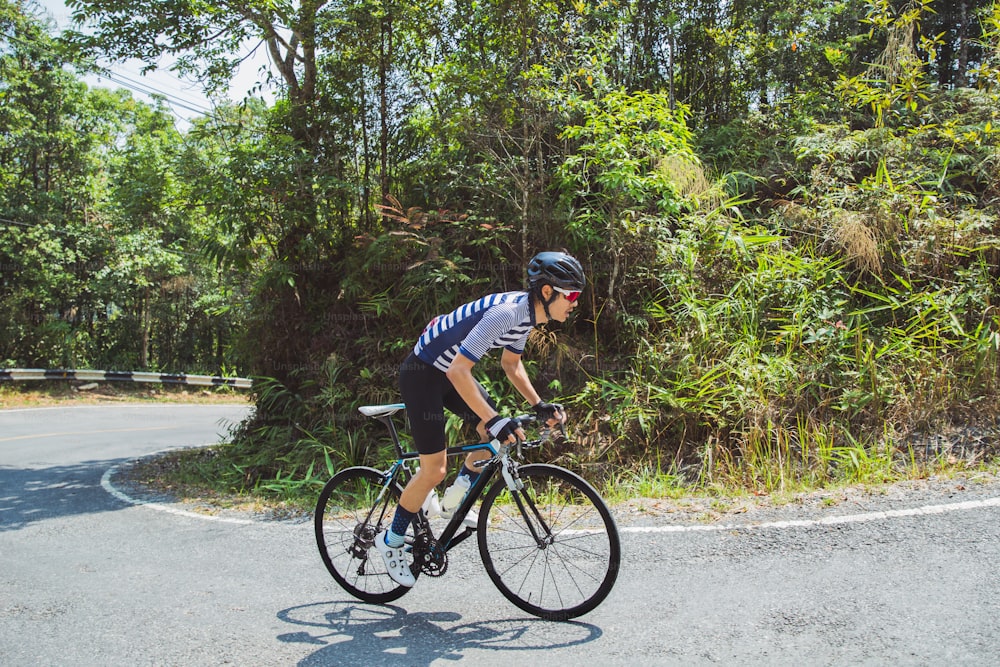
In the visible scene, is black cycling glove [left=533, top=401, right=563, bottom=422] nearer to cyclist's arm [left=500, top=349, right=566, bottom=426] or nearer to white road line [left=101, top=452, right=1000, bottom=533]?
cyclist's arm [left=500, top=349, right=566, bottom=426]

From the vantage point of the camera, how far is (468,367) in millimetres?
3732

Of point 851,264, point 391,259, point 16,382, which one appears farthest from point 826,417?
point 16,382

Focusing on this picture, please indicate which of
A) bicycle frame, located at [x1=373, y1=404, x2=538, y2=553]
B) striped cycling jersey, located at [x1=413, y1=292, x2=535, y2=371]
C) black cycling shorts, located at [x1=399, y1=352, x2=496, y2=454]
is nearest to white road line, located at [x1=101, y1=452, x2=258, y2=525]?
bicycle frame, located at [x1=373, y1=404, x2=538, y2=553]

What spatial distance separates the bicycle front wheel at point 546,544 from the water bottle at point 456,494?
0.47 feet

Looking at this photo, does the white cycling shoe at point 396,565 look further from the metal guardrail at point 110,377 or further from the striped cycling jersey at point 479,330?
the metal guardrail at point 110,377

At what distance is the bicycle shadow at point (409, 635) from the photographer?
11.8 feet

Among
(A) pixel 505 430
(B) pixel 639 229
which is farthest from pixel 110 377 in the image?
(A) pixel 505 430

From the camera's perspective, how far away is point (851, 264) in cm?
826

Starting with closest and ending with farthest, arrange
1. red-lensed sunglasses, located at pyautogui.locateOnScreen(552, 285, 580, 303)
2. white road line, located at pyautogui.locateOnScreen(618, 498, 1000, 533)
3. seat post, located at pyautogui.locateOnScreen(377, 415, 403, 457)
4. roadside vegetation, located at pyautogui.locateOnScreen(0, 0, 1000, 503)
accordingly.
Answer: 1. red-lensed sunglasses, located at pyautogui.locateOnScreen(552, 285, 580, 303)
2. seat post, located at pyautogui.locateOnScreen(377, 415, 403, 457)
3. white road line, located at pyautogui.locateOnScreen(618, 498, 1000, 533)
4. roadside vegetation, located at pyautogui.locateOnScreen(0, 0, 1000, 503)

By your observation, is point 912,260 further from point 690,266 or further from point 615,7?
point 615,7

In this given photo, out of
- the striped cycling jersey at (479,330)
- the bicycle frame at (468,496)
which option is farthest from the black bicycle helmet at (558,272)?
the bicycle frame at (468,496)

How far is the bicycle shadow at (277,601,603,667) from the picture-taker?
3584 mm

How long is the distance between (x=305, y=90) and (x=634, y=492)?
733 centimetres

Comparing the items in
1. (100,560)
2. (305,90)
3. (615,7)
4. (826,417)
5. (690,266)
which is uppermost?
(615,7)
